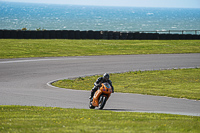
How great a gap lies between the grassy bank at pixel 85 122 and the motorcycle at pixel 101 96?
1686mm

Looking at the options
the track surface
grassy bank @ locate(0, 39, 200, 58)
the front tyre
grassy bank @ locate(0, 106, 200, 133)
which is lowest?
grassy bank @ locate(0, 39, 200, 58)

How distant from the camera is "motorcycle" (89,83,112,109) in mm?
11789

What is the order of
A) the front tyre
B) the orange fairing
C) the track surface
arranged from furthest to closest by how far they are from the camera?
the track surface → the front tyre → the orange fairing

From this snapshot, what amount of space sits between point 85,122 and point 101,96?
11.3 feet

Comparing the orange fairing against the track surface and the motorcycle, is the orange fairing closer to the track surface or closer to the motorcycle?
the motorcycle

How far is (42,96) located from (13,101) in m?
1.45

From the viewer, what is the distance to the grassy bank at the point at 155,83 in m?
15.9

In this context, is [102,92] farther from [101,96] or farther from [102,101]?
[102,101]

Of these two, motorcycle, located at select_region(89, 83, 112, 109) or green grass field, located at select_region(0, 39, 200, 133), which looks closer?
green grass field, located at select_region(0, 39, 200, 133)

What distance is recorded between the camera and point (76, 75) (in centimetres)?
2058

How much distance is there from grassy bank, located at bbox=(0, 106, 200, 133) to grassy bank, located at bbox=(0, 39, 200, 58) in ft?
63.0

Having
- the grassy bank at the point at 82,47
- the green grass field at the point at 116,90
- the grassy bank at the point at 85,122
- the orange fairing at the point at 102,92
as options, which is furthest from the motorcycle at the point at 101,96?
the grassy bank at the point at 82,47

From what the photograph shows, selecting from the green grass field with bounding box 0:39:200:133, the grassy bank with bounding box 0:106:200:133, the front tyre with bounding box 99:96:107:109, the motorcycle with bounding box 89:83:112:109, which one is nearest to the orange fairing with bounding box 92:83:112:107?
the motorcycle with bounding box 89:83:112:109

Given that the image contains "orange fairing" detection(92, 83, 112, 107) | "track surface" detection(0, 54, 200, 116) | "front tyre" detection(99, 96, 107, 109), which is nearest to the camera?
"orange fairing" detection(92, 83, 112, 107)
